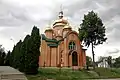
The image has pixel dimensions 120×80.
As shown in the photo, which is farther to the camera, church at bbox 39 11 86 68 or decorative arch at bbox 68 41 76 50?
decorative arch at bbox 68 41 76 50

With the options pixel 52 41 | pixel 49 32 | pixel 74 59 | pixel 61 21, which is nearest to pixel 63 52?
pixel 74 59

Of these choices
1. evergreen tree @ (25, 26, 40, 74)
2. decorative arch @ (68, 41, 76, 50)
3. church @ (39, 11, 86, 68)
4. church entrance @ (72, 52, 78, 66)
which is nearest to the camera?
evergreen tree @ (25, 26, 40, 74)

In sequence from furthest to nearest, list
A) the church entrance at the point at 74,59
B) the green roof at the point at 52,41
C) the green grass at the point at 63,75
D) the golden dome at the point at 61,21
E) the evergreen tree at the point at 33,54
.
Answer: the golden dome at the point at 61,21 → the green roof at the point at 52,41 → the church entrance at the point at 74,59 → the evergreen tree at the point at 33,54 → the green grass at the point at 63,75

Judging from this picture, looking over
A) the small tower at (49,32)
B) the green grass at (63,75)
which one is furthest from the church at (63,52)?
the green grass at (63,75)

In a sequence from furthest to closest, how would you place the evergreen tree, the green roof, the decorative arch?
the green roof
the decorative arch
the evergreen tree

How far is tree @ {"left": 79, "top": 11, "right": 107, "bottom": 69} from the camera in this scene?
39.5m

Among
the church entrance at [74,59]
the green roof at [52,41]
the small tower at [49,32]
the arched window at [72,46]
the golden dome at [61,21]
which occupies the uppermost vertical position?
the golden dome at [61,21]

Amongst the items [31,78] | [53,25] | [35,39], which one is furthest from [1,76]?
[53,25]

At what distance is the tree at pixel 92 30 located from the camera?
3947cm

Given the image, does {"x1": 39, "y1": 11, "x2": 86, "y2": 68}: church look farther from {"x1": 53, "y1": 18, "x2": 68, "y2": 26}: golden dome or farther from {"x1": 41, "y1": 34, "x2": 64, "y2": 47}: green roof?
{"x1": 53, "y1": 18, "x2": 68, "y2": 26}: golden dome

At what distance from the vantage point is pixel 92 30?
39375mm

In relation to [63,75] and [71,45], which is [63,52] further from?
[63,75]

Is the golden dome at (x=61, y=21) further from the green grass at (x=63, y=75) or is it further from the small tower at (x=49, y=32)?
the green grass at (x=63, y=75)

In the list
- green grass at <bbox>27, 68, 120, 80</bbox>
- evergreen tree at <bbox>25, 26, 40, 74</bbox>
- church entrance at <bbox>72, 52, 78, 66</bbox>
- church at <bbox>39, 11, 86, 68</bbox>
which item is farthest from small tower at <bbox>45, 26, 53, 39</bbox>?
evergreen tree at <bbox>25, 26, 40, 74</bbox>
